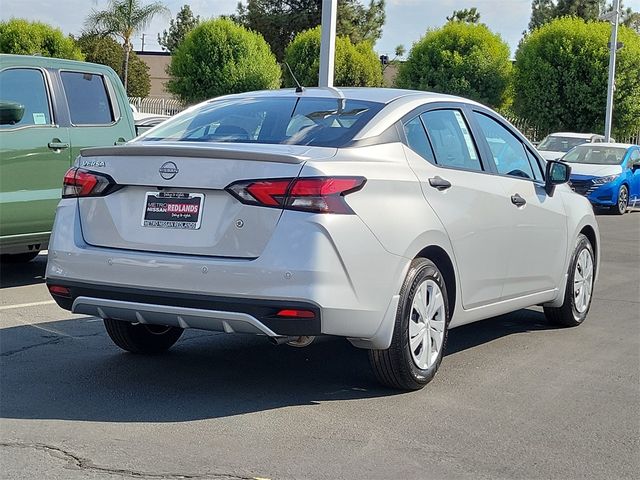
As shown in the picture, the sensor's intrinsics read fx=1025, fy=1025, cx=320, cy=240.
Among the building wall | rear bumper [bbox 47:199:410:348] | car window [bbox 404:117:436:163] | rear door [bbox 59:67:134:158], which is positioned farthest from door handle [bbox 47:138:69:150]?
the building wall

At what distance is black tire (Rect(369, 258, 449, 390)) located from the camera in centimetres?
543

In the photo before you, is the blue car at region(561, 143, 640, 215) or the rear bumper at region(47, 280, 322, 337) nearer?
the rear bumper at region(47, 280, 322, 337)

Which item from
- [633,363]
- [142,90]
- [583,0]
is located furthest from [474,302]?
[583,0]

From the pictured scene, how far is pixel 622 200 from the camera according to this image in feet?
71.2

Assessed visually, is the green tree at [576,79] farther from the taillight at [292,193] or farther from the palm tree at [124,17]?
the taillight at [292,193]

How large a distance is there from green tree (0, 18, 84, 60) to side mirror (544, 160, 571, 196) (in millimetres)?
39144

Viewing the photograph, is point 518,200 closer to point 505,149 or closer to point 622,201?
point 505,149

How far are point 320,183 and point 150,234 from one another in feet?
3.06

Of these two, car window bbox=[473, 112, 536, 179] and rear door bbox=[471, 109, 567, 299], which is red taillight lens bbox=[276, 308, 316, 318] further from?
car window bbox=[473, 112, 536, 179]

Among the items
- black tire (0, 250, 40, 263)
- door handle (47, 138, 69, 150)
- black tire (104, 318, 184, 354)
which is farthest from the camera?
black tire (0, 250, 40, 263)

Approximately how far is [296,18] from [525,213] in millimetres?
66245

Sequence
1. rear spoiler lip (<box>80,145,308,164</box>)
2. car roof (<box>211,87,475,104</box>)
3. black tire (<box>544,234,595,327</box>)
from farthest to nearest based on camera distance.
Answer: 1. black tire (<box>544,234,595,327</box>)
2. car roof (<box>211,87,475,104</box>)
3. rear spoiler lip (<box>80,145,308,164</box>)

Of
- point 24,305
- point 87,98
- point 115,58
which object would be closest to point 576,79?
point 87,98

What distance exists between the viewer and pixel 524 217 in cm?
689
